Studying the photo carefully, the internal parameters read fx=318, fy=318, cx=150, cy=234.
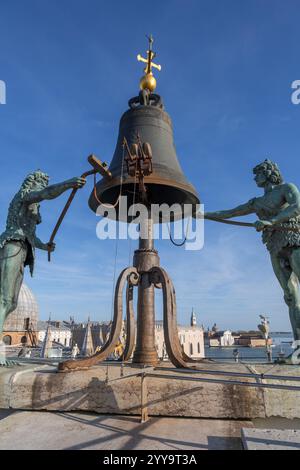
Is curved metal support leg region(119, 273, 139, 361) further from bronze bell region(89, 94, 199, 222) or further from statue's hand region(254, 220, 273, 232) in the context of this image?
statue's hand region(254, 220, 273, 232)

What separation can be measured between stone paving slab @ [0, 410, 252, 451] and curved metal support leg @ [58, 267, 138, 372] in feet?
1.60

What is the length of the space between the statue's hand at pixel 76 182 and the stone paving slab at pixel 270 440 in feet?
11.2

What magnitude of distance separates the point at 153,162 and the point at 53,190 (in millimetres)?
1653

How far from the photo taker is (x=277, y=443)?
2.20m

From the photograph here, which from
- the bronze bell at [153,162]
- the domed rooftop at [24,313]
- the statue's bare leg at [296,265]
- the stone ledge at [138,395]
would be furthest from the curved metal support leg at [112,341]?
the domed rooftop at [24,313]

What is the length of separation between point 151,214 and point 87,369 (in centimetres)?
273

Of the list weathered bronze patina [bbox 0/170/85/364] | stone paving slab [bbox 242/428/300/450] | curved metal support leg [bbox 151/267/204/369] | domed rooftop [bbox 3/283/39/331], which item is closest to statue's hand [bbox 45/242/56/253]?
weathered bronze patina [bbox 0/170/85/364]

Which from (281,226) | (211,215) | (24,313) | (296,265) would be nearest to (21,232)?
(211,215)

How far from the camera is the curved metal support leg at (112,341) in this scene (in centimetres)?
361

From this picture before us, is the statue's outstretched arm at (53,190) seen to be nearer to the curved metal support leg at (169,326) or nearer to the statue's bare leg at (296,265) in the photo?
the curved metal support leg at (169,326)

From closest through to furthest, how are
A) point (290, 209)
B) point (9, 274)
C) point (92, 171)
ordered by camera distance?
point (290, 209), point (92, 171), point (9, 274)

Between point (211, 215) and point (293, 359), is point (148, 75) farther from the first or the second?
point (293, 359)

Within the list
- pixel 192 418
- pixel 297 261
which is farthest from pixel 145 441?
pixel 297 261

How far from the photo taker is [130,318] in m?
4.68
